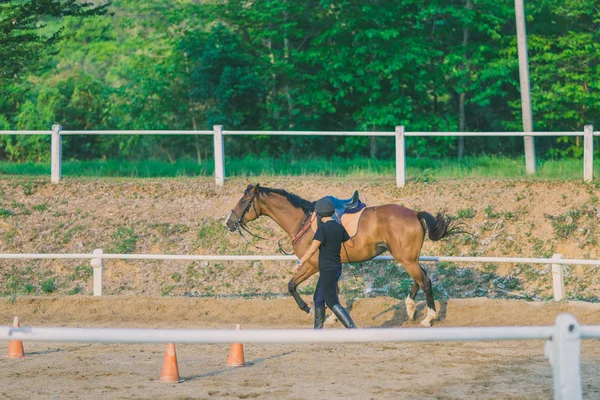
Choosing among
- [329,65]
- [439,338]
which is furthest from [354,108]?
[439,338]

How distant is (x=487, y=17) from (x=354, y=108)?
5.38 metres

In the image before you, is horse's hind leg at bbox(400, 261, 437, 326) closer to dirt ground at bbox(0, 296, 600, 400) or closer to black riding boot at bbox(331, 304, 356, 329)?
dirt ground at bbox(0, 296, 600, 400)

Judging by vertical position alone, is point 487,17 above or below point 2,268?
above

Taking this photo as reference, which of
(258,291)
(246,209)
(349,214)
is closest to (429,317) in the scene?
(349,214)

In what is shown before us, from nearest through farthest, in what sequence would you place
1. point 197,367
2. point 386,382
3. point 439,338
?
point 439,338 → point 386,382 → point 197,367

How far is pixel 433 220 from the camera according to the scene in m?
14.0

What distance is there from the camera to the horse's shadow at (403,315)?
1454cm

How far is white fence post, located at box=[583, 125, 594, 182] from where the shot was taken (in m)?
19.5

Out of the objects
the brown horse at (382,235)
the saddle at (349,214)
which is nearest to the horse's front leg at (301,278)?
the brown horse at (382,235)

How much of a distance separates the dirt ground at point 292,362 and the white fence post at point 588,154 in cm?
592

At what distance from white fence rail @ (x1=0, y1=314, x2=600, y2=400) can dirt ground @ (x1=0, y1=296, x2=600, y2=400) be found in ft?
14.0

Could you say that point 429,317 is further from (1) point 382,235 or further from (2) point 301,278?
(2) point 301,278

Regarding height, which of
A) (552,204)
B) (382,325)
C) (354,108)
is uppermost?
(354,108)

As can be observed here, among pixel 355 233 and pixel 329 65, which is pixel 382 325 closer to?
pixel 355 233
